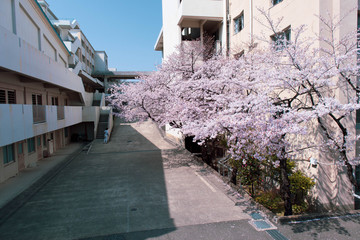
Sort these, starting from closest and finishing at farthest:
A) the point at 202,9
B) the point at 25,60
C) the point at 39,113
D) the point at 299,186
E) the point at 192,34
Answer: the point at 299,186 → the point at 25,60 → the point at 39,113 → the point at 202,9 → the point at 192,34

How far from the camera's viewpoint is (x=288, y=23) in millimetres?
8742

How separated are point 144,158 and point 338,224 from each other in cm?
1000

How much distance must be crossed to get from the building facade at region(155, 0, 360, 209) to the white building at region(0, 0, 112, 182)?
8.46m

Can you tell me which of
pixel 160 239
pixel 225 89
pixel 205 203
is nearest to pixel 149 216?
pixel 160 239

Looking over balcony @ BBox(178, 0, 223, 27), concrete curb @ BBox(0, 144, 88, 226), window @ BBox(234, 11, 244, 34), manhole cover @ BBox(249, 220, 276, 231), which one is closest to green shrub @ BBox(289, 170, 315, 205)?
manhole cover @ BBox(249, 220, 276, 231)

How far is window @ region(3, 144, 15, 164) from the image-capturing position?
964 centimetres

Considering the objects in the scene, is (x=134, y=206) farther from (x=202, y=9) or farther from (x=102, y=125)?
(x=102, y=125)

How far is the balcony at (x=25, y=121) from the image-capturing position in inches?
280

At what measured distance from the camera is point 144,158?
1338 centimetres

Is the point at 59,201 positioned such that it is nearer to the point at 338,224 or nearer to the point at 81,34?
the point at 338,224

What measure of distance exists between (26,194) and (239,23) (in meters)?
13.6

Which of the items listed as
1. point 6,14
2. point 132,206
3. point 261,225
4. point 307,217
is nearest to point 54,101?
point 6,14

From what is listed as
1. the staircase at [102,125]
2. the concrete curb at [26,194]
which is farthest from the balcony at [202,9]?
the staircase at [102,125]

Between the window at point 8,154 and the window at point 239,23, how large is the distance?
44.1 ft
